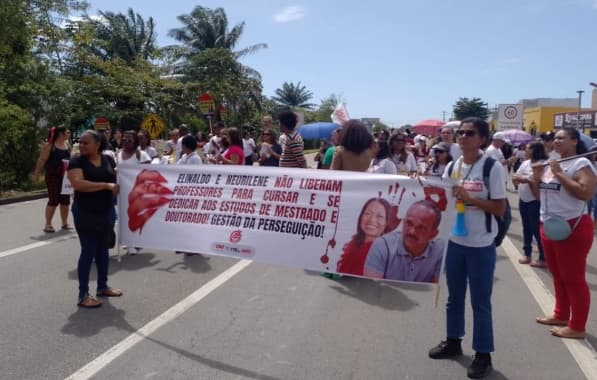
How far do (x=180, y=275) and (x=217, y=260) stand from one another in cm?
88

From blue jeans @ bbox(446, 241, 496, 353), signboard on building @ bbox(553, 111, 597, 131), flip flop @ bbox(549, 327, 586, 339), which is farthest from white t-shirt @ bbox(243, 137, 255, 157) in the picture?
signboard on building @ bbox(553, 111, 597, 131)

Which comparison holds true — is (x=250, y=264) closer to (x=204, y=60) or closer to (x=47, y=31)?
(x=47, y=31)

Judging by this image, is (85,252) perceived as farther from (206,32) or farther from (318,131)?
(206,32)

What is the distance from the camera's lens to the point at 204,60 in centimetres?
3719

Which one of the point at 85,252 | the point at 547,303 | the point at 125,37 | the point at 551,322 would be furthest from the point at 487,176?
the point at 125,37

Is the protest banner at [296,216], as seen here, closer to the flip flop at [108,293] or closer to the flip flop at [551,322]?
the flip flop at [108,293]

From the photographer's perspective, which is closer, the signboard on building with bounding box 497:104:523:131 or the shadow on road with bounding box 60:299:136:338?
the shadow on road with bounding box 60:299:136:338

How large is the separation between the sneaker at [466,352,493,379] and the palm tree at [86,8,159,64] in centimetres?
3279

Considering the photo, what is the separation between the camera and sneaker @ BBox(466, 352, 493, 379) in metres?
3.87

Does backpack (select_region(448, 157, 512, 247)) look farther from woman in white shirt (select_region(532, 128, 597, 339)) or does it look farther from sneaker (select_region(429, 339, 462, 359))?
sneaker (select_region(429, 339, 462, 359))

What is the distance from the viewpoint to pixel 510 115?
25.6 metres

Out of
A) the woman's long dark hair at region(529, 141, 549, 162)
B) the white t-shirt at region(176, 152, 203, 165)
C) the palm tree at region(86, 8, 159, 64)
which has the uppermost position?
the palm tree at region(86, 8, 159, 64)

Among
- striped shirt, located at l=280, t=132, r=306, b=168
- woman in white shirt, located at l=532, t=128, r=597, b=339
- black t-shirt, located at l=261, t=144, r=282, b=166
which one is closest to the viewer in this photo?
woman in white shirt, located at l=532, t=128, r=597, b=339

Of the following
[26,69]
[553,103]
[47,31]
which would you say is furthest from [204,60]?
[553,103]
